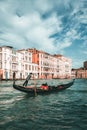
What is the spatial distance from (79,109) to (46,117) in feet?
10.1

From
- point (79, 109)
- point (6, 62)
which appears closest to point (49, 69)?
point (6, 62)

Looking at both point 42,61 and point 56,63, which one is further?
point 56,63

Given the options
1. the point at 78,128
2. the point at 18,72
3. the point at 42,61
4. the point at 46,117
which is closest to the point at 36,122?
the point at 46,117

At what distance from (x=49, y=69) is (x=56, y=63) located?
8769 millimetres

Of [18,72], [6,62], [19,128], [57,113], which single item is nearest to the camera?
[19,128]

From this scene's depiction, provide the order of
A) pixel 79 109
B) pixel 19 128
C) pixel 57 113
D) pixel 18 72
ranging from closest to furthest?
pixel 19 128 → pixel 57 113 → pixel 79 109 → pixel 18 72

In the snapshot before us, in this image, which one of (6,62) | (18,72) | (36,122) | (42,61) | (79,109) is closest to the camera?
(36,122)

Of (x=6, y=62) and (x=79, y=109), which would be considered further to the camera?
(x=6, y=62)

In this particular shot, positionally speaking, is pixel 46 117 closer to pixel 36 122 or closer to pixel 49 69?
pixel 36 122

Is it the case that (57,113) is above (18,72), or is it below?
below

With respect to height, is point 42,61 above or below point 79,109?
above

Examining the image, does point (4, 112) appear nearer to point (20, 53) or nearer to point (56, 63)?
point (20, 53)

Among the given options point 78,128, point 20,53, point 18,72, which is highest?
point 20,53

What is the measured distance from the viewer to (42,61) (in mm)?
79812
